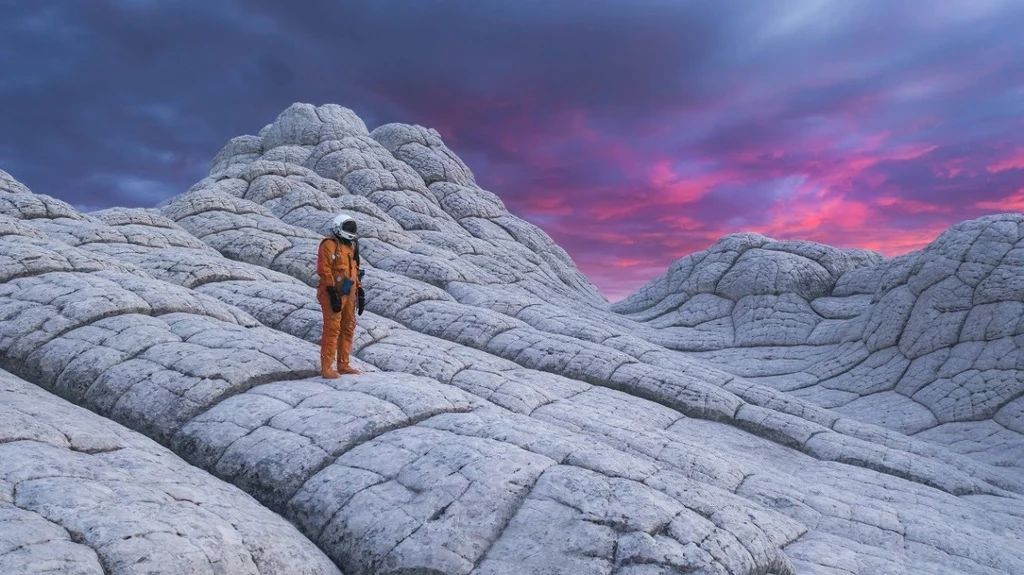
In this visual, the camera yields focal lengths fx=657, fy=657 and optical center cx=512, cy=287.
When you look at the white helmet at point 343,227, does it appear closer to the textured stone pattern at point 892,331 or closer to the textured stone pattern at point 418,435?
the textured stone pattern at point 418,435

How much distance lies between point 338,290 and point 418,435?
10.0 feet

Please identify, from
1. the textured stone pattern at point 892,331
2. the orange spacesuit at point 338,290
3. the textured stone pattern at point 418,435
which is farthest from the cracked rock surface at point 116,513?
the textured stone pattern at point 892,331

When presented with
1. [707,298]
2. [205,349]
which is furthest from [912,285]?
[205,349]

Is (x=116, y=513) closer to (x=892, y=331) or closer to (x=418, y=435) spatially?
(x=418, y=435)

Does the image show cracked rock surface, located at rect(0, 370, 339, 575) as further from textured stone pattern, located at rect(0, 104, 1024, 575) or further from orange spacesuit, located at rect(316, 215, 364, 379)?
orange spacesuit, located at rect(316, 215, 364, 379)

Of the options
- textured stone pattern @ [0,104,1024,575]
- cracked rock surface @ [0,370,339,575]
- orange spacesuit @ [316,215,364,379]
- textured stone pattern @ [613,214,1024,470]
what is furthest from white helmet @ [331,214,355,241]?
textured stone pattern @ [613,214,1024,470]

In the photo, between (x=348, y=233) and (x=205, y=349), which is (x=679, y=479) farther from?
(x=205, y=349)

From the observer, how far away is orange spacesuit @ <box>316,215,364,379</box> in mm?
10148

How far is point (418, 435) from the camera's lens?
8234mm

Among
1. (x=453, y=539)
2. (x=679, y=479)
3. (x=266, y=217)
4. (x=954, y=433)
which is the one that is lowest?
(x=453, y=539)

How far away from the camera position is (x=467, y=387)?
11977mm

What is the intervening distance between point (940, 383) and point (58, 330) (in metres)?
20.8

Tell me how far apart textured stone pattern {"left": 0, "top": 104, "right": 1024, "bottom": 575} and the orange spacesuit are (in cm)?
56

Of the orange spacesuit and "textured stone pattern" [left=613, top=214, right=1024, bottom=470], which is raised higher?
"textured stone pattern" [left=613, top=214, right=1024, bottom=470]
